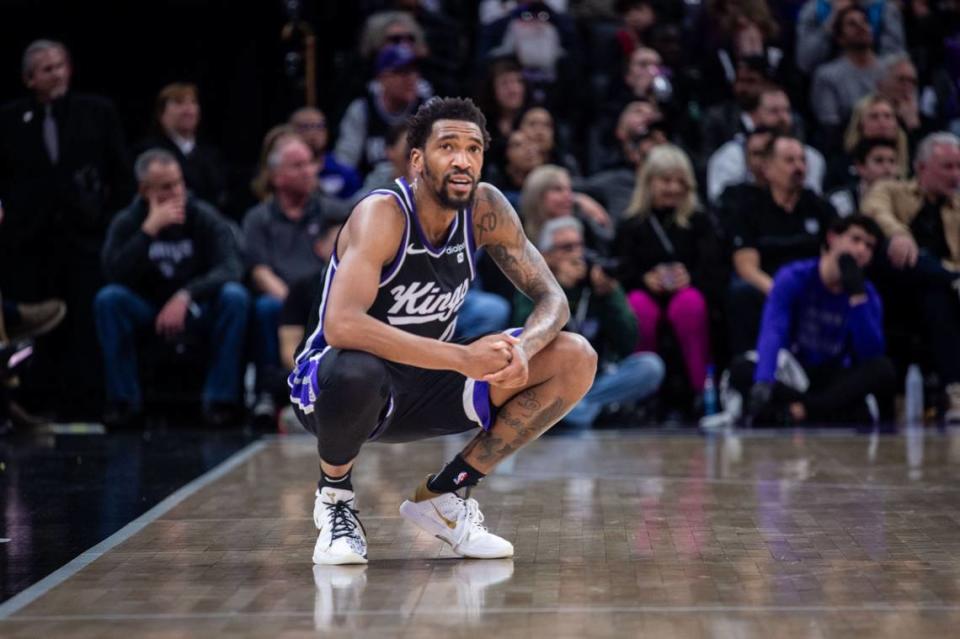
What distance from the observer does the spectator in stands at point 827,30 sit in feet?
35.4

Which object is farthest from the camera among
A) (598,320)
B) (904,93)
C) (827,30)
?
(827,30)

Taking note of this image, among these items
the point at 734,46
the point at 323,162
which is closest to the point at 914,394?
the point at 734,46

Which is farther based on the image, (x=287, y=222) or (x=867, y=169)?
(x=867, y=169)

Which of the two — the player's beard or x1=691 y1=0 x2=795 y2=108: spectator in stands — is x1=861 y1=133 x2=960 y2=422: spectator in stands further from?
the player's beard

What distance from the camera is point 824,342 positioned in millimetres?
8266

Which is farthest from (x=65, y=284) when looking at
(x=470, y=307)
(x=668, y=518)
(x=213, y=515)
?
(x=668, y=518)

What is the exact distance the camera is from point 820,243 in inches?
348

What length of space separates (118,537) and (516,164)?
499 centimetres

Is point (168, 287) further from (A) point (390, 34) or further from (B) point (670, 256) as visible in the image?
(B) point (670, 256)

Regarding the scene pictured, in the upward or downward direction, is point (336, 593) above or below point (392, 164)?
below

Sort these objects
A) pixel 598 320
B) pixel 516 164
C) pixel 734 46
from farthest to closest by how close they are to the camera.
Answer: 1. pixel 734 46
2. pixel 516 164
3. pixel 598 320

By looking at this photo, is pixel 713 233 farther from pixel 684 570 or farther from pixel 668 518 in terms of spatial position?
pixel 684 570

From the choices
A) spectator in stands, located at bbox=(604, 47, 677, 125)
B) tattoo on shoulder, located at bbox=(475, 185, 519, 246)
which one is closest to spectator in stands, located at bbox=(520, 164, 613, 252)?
spectator in stands, located at bbox=(604, 47, 677, 125)

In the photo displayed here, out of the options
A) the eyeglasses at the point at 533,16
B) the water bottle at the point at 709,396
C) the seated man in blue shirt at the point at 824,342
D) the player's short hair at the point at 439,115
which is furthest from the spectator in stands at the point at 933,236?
the player's short hair at the point at 439,115
